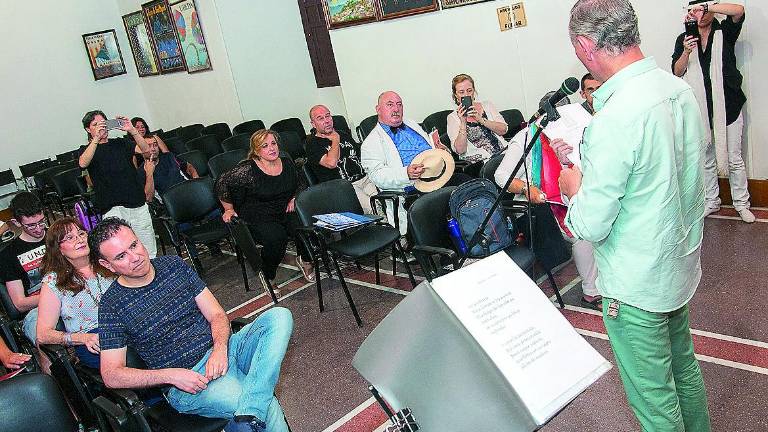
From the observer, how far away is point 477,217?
3.61m

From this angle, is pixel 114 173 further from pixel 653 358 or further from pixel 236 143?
pixel 653 358

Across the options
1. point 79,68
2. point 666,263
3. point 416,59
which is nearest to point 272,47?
point 416,59

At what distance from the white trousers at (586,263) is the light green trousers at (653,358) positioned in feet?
5.61

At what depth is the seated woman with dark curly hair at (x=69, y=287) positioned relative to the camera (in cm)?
322

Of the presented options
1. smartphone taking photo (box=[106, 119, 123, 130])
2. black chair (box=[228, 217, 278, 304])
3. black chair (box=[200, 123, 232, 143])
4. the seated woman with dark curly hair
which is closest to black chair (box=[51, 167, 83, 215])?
black chair (box=[200, 123, 232, 143])

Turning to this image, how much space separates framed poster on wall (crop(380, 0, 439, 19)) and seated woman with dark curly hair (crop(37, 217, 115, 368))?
4418 mm

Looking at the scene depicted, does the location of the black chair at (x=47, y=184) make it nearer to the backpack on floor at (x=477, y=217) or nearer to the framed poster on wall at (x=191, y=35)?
the framed poster on wall at (x=191, y=35)

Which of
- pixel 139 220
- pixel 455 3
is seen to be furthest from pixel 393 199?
pixel 455 3

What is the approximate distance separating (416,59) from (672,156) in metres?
5.51

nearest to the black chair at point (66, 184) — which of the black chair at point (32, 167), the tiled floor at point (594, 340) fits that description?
the black chair at point (32, 167)

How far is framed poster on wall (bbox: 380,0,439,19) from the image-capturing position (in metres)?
6.52

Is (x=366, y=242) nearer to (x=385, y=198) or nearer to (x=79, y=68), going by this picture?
(x=385, y=198)

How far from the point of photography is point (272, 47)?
382 inches

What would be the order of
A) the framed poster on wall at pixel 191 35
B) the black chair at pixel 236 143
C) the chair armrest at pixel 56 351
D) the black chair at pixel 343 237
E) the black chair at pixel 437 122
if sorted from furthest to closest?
1. the framed poster on wall at pixel 191 35
2. the black chair at pixel 236 143
3. the black chair at pixel 437 122
4. the black chair at pixel 343 237
5. the chair armrest at pixel 56 351
